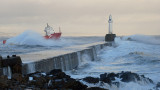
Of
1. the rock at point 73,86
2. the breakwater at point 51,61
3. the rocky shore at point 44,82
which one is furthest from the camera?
the breakwater at point 51,61

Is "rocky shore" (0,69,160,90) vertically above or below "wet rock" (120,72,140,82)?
above

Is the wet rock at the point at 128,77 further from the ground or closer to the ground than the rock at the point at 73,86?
closer to the ground

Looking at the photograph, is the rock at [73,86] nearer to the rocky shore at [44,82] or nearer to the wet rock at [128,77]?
Result: the rocky shore at [44,82]

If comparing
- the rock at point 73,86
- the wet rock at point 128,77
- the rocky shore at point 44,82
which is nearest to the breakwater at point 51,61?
the rocky shore at point 44,82

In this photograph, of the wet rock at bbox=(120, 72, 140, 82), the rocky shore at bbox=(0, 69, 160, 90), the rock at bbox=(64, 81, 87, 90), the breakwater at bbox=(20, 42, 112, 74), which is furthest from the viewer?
the breakwater at bbox=(20, 42, 112, 74)

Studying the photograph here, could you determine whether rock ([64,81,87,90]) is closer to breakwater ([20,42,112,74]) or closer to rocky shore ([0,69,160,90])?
rocky shore ([0,69,160,90])

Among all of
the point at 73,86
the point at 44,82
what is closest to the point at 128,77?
the point at 73,86

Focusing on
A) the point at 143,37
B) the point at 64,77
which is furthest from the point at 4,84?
the point at 143,37

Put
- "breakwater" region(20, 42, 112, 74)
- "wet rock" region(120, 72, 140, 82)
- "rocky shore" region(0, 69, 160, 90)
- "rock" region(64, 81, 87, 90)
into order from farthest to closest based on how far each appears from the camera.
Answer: "breakwater" region(20, 42, 112, 74) → "wet rock" region(120, 72, 140, 82) → "rock" region(64, 81, 87, 90) → "rocky shore" region(0, 69, 160, 90)

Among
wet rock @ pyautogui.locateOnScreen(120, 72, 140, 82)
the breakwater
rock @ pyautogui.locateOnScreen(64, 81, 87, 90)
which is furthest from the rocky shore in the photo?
the breakwater

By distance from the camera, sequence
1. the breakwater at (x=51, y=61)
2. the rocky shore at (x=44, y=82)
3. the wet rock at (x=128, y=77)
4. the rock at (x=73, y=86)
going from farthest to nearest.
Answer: the breakwater at (x=51, y=61) < the wet rock at (x=128, y=77) < the rock at (x=73, y=86) < the rocky shore at (x=44, y=82)

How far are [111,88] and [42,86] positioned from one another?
2278mm

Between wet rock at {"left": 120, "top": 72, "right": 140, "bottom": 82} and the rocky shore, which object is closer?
the rocky shore

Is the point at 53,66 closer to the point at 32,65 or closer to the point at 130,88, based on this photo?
the point at 32,65
